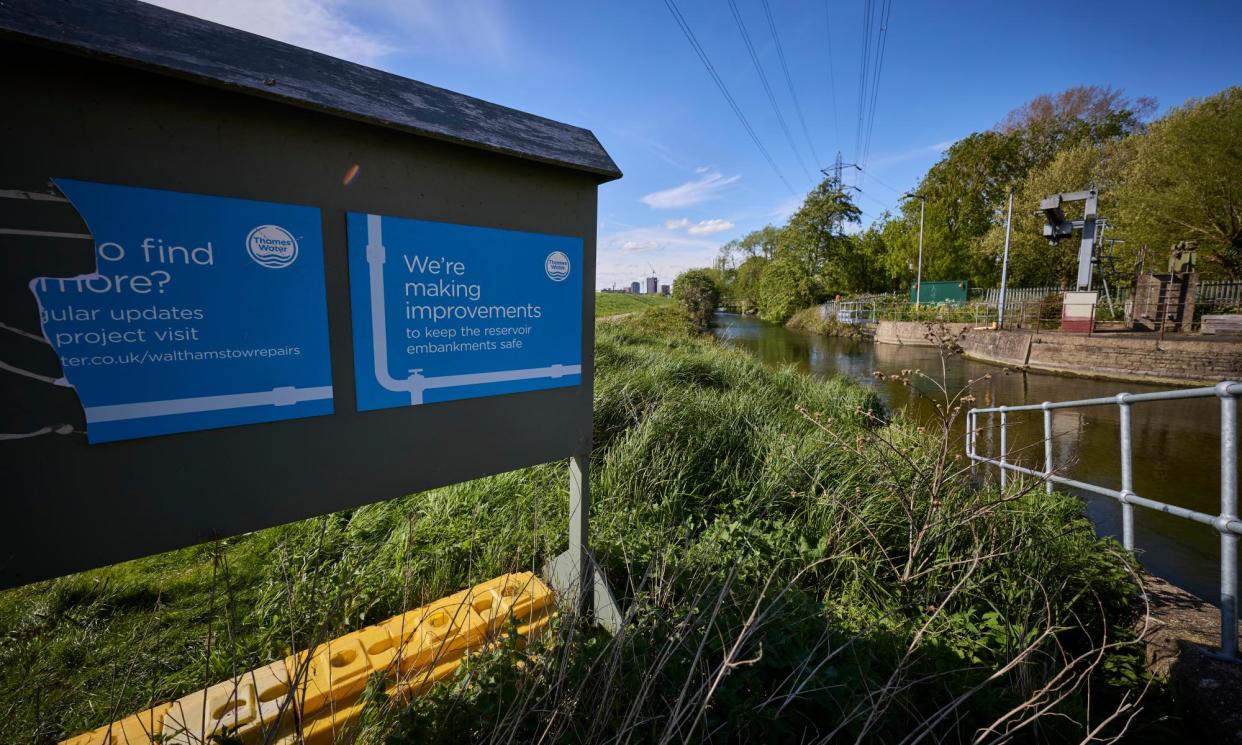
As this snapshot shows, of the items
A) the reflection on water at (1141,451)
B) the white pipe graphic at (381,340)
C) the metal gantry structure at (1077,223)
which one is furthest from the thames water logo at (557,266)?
the metal gantry structure at (1077,223)

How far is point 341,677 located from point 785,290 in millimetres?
40933

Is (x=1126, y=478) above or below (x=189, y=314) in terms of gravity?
below

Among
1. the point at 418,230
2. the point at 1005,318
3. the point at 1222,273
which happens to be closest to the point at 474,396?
the point at 418,230

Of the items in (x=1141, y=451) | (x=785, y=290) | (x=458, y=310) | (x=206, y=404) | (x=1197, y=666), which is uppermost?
(x=785, y=290)

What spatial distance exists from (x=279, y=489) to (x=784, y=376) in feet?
29.3

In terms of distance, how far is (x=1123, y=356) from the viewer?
1396 cm

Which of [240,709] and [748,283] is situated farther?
Result: [748,283]

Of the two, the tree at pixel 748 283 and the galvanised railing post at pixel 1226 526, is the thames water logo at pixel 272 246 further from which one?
the tree at pixel 748 283

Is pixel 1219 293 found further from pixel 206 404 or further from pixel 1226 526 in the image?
pixel 206 404

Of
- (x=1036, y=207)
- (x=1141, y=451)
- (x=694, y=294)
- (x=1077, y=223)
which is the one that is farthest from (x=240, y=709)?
(x=1036, y=207)

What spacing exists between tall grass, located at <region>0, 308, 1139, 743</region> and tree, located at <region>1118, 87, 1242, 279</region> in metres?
23.0

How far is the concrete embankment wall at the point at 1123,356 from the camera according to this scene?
12.5 m

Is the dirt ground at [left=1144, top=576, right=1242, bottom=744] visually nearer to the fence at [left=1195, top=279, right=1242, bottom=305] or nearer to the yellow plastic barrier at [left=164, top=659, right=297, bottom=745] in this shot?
the yellow plastic barrier at [left=164, top=659, right=297, bottom=745]

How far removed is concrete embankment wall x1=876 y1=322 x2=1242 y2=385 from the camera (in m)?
12.5
